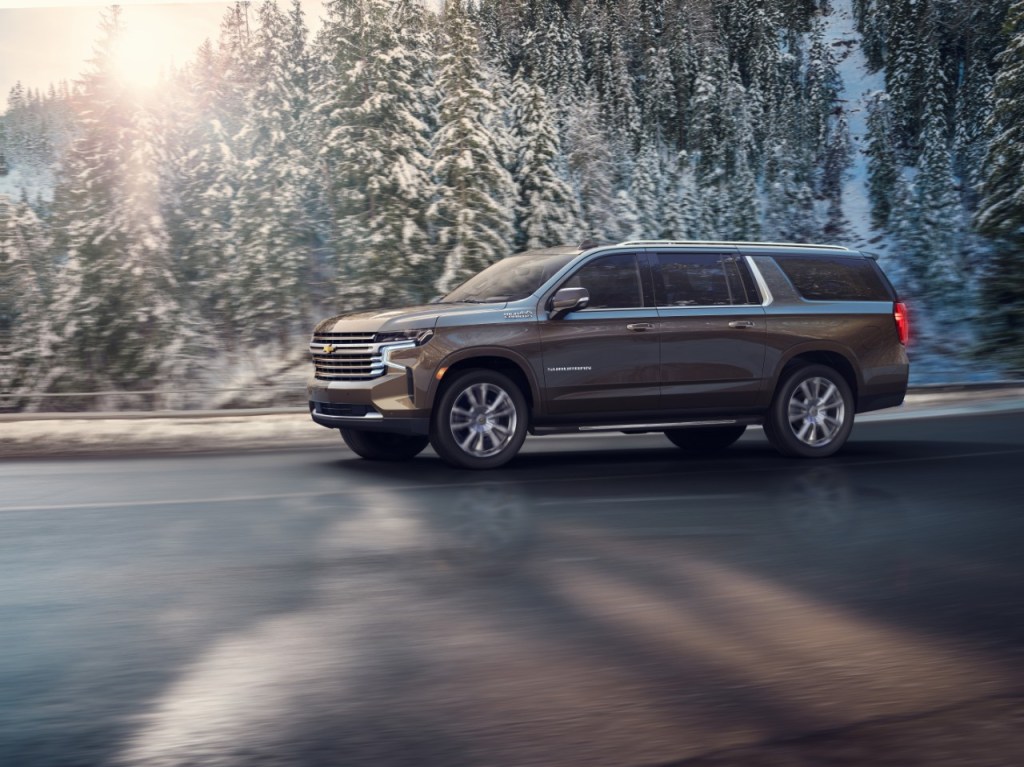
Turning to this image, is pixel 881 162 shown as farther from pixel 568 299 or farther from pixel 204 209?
pixel 568 299

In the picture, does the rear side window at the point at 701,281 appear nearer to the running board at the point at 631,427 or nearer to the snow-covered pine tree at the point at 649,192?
the running board at the point at 631,427

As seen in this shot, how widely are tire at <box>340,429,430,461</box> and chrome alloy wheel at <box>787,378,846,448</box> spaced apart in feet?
11.6

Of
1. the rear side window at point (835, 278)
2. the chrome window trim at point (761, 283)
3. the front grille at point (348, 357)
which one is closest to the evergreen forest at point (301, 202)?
the front grille at point (348, 357)

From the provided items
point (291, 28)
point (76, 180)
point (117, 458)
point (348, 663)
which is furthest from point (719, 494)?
point (291, 28)

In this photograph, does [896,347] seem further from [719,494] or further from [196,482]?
[196,482]

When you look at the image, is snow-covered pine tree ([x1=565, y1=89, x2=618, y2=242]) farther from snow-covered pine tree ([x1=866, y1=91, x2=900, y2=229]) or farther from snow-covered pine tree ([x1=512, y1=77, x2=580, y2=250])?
snow-covered pine tree ([x1=866, y1=91, x2=900, y2=229])

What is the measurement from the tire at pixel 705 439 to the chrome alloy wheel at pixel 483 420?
2.64m

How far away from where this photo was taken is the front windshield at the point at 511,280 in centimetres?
1152

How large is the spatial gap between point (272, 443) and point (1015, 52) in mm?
38269

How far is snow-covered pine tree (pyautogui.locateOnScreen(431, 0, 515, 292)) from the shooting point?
44.3 m

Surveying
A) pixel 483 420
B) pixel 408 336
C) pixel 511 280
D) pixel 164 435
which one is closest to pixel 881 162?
pixel 164 435

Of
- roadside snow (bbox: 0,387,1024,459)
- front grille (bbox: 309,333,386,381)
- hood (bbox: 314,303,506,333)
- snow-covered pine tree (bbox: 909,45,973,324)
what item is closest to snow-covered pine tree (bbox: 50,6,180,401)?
roadside snow (bbox: 0,387,1024,459)

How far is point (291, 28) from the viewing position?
59.5 m

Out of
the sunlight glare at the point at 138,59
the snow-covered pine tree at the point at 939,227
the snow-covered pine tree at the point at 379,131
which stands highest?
the sunlight glare at the point at 138,59
